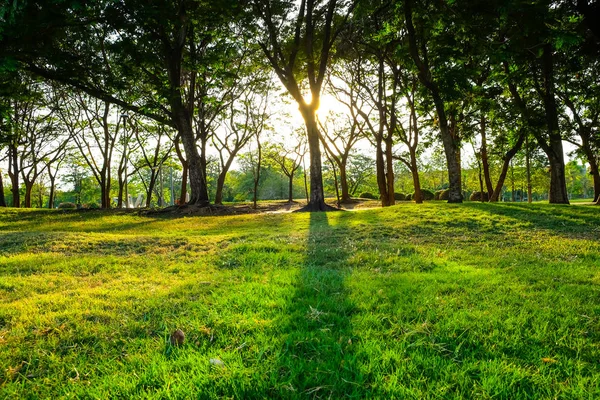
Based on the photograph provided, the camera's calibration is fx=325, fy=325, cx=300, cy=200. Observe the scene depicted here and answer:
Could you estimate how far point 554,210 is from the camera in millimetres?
10234

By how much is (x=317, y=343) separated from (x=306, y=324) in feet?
1.02

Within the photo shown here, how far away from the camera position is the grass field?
1.88 m

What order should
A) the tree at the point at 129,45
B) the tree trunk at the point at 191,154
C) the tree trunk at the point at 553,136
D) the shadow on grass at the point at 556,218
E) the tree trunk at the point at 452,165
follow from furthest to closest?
1. the tree trunk at the point at 191,154
2. the tree trunk at the point at 553,136
3. the tree trunk at the point at 452,165
4. the tree at the point at 129,45
5. the shadow on grass at the point at 556,218

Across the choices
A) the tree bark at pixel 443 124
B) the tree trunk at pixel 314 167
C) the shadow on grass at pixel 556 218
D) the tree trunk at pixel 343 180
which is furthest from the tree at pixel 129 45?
the tree trunk at pixel 343 180

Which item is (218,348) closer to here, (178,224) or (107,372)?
(107,372)

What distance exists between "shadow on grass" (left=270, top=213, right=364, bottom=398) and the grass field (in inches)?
0.4

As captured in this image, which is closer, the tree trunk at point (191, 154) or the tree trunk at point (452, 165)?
the tree trunk at point (452, 165)

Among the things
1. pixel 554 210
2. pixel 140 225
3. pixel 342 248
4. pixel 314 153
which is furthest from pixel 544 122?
pixel 140 225

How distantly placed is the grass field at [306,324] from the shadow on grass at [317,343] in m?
A: 0.01

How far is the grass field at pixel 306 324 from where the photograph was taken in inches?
74.1

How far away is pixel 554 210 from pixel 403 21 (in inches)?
375

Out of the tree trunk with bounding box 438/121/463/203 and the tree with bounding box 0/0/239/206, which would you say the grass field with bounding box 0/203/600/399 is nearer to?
the tree with bounding box 0/0/239/206

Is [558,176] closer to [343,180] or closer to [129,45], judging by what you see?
[343,180]

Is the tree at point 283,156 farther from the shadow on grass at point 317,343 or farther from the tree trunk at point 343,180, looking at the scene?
the shadow on grass at point 317,343
